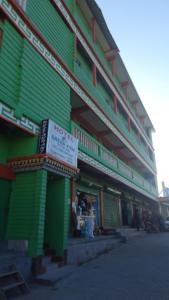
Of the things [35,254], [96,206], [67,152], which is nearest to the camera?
[35,254]

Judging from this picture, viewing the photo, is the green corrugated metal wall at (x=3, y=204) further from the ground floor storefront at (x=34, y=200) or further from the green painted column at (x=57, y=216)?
the green painted column at (x=57, y=216)

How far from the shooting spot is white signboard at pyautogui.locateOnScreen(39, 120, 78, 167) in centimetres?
695

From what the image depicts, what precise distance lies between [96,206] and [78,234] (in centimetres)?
439

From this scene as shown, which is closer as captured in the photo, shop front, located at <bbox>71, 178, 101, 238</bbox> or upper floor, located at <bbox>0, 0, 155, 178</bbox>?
upper floor, located at <bbox>0, 0, 155, 178</bbox>

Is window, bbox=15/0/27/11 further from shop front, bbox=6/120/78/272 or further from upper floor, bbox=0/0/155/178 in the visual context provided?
shop front, bbox=6/120/78/272

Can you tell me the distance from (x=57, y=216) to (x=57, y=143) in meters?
2.42

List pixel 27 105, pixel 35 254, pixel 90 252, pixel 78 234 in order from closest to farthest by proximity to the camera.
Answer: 1. pixel 35 254
2. pixel 27 105
3. pixel 90 252
4. pixel 78 234

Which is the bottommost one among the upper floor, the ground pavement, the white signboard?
the ground pavement

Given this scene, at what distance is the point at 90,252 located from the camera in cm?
892

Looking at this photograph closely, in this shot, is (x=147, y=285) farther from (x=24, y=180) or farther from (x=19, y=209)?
(x=24, y=180)

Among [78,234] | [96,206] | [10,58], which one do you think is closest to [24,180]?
[10,58]

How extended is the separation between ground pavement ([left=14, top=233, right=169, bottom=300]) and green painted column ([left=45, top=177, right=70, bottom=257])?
1.01 metres

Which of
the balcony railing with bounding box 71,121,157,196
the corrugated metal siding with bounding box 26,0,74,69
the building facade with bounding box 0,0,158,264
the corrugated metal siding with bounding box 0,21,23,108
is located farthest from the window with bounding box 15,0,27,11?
the balcony railing with bounding box 71,121,157,196

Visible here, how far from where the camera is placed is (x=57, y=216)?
7492 millimetres
